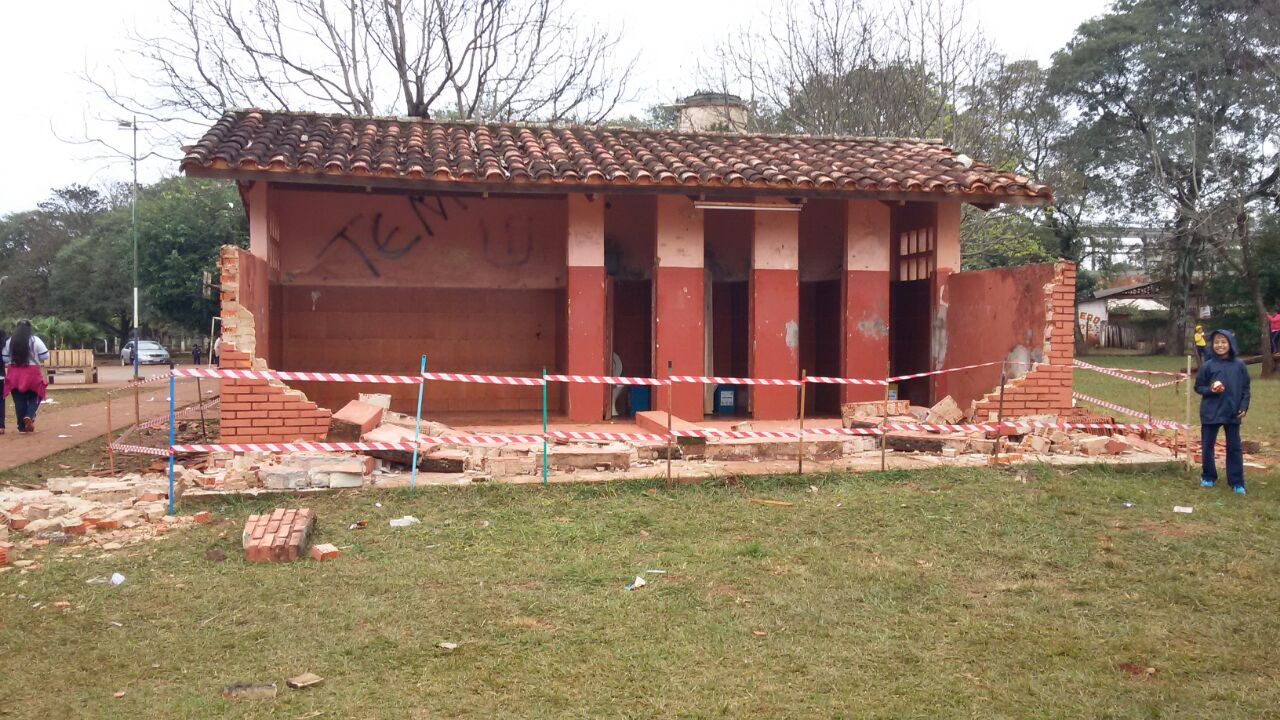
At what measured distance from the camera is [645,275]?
13516mm

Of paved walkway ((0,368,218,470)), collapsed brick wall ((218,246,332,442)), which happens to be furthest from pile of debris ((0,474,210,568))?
paved walkway ((0,368,218,470))

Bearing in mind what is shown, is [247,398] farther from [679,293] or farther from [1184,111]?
[1184,111]

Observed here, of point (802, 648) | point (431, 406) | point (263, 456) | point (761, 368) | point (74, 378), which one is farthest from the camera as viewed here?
point (74, 378)

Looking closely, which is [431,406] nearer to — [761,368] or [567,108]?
[761,368]

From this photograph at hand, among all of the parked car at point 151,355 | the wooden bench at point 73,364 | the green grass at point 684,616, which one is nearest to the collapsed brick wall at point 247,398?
the green grass at point 684,616

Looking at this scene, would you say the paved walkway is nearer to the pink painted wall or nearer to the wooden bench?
the wooden bench

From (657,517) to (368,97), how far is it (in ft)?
61.8

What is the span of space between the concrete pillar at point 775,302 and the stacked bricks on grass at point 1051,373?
2505 millimetres

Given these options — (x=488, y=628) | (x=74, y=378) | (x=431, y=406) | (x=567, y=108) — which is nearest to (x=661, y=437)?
(x=488, y=628)

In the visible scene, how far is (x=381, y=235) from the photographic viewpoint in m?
12.8

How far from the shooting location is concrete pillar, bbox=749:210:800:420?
11922 mm

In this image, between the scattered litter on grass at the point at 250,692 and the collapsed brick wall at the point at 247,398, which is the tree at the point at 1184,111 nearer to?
the collapsed brick wall at the point at 247,398

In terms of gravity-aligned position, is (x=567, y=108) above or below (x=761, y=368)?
above

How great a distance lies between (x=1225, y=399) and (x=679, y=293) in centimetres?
607
